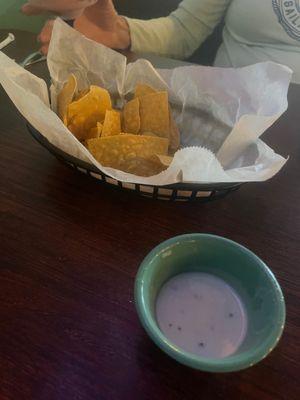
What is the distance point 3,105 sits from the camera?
2.32ft

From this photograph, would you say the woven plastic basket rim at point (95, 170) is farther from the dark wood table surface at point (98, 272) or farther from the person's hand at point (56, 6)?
the person's hand at point (56, 6)

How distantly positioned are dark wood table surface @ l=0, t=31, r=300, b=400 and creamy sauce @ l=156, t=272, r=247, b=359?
4 cm

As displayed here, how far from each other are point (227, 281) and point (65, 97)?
1.15 feet

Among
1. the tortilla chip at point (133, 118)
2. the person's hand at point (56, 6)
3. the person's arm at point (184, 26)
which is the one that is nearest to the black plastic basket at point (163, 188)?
the tortilla chip at point (133, 118)

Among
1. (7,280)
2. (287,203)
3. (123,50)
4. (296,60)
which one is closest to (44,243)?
(7,280)

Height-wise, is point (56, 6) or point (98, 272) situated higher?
point (56, 6)

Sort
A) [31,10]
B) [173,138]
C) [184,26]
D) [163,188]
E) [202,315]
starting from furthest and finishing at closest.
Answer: [184,26] → [31,10] → [173,138] → [163,188] → [202,315]

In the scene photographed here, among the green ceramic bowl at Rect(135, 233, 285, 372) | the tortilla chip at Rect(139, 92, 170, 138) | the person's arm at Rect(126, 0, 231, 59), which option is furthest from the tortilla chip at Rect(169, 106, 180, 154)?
the person's arm at Rect(126, 0, 231, 59)

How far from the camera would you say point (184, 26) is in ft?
3.73

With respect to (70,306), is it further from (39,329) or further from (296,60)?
(296,60)

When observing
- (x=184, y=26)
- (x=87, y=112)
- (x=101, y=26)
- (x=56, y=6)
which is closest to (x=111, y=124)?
(x=87, y=112)

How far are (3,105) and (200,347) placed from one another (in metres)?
0.53

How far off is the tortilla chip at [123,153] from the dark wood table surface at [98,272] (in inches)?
1.6

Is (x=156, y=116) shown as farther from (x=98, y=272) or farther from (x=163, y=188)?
(x=98, y=272)
